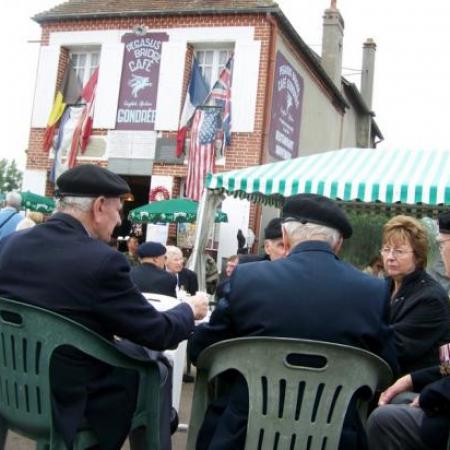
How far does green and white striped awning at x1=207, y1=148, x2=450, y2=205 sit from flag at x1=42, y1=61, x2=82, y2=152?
9768 mm

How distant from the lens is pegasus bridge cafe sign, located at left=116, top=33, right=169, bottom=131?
1636 cm


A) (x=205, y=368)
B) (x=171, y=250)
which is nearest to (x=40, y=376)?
(x=205, y=368)

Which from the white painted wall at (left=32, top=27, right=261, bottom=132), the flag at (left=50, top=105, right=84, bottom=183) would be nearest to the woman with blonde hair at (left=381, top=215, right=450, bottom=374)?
the white painted wall at (left=32, top=27, right=261, bottom=132)

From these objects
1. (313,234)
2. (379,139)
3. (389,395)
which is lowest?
(389,395)

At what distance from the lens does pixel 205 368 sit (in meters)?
2.68

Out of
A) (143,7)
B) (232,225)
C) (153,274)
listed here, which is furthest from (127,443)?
(143,7)

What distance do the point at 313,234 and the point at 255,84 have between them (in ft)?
43.9

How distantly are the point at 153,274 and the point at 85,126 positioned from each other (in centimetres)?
1132

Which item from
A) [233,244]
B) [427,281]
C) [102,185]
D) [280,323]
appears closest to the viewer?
Result: [280,323]

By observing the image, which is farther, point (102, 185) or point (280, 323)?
point (102, 185)

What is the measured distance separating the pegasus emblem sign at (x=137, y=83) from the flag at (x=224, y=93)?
175 centimetres

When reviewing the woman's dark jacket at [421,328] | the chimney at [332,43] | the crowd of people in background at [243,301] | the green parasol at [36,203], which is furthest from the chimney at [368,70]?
the crowd of people in background at [243,301]

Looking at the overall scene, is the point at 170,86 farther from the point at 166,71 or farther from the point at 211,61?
the point at 211,61

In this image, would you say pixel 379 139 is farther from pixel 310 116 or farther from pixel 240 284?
pixel 240 284
